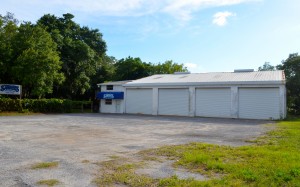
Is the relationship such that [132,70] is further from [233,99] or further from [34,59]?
[233,99]

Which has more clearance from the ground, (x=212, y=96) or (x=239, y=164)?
(x=212, y=96)

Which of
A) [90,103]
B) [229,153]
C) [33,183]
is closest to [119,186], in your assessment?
[33,183]

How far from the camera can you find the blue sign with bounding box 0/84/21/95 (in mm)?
28875

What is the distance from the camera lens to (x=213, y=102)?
2869cm

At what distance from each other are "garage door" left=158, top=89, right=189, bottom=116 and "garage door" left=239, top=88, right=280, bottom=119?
17.8 ft

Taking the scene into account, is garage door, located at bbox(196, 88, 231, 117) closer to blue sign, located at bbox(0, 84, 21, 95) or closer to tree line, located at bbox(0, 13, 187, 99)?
tree line, located at bbox(0, 13, 187, 99)

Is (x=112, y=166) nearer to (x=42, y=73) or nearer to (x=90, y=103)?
(x=42, y=73)

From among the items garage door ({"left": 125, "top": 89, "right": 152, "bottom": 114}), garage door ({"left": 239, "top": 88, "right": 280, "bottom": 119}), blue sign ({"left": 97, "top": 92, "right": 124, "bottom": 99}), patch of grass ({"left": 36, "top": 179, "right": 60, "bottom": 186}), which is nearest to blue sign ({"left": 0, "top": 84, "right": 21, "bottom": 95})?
blue sign ({"left": 97, "top": 92, "right": 124, "bottom": 99})

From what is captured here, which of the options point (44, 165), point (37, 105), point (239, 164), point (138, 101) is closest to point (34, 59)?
point (37, 105)

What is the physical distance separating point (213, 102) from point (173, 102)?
169 inches

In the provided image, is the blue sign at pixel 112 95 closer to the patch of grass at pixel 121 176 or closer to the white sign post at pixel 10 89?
the white sign post at pixel 10 89

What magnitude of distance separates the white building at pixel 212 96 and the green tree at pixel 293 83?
7095 millimetres

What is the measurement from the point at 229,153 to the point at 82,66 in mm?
32741

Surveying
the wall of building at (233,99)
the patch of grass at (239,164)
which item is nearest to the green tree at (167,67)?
the wall of building at (233,99)
